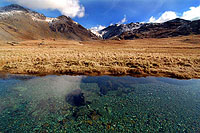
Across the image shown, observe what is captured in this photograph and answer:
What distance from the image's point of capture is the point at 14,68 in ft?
53.7

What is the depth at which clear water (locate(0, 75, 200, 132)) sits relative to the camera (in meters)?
6.31

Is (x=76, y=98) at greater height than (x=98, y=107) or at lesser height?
greater

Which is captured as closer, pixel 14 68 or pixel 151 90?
pixel 151 90

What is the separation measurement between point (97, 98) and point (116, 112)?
231cm

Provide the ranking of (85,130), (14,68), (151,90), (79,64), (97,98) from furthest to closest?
(79,64) < (14,68) < (151,90) < (97,98) < (85,130)

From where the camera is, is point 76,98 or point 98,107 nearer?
point 98,107

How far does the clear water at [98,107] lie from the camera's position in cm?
631

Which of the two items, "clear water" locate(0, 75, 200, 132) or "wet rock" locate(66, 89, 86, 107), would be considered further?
"wet rock" locate(66, 89, 86, 107)

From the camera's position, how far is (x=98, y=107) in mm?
7980

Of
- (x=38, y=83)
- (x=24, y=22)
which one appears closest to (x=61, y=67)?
(x=38, y=83)

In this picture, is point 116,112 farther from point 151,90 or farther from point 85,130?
point 151,90

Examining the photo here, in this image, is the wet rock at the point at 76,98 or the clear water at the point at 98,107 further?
the wet rock at the point at 76,98

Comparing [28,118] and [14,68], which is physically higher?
[14,68]

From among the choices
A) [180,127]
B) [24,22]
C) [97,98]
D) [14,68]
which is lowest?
[180,127]
